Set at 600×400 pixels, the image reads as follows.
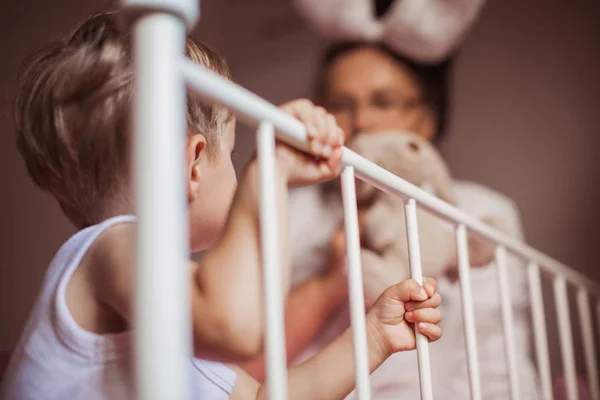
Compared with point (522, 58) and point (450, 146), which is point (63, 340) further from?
point (522, 58)

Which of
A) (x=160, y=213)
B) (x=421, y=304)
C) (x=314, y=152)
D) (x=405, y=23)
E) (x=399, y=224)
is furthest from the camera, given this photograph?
(x=405, y=23)

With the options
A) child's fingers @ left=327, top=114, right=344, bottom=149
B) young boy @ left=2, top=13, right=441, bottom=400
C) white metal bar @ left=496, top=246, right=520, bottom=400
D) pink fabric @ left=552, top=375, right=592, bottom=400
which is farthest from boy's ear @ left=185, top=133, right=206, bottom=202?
pink fabric @ left=552, top=375, right=592, bottom=400

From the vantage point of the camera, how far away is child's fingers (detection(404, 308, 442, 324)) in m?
0.49

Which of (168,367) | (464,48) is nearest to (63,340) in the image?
(168,367)

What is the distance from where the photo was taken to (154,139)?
0.88ft

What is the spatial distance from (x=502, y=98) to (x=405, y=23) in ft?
0.93

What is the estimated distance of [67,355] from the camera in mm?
434

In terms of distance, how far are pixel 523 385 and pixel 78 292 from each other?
28.2 inches

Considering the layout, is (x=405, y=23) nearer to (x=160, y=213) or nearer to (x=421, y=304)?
(x=421, y=304)

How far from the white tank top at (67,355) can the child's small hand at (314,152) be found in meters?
0.13

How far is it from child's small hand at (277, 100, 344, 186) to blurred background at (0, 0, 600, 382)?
693 mm

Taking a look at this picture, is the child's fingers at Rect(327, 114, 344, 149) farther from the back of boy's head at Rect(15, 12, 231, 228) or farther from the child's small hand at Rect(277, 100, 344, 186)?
the back of boy's head at Rect(15, 12, 231, 228)

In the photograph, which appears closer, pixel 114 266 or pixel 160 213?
pixel 160 213

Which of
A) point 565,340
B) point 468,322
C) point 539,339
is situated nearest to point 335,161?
point 468,322
